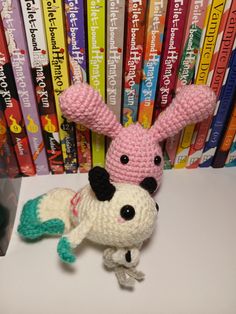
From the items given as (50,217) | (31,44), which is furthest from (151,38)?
(50,217)

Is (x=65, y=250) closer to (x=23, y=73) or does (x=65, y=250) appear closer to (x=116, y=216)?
(x=116, y=216)

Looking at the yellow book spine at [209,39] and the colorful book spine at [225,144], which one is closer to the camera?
the yellow book spine at [209,39]

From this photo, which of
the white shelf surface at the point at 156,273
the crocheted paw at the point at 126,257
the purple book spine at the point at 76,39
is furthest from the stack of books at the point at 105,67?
the crocheted paw at the point at 126,257

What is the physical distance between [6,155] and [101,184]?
242mm

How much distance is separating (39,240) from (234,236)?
0.35m

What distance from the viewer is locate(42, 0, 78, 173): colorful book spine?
526 millimetres

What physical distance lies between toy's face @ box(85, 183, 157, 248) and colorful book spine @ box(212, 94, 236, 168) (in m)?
0.25

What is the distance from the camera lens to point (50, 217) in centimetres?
63

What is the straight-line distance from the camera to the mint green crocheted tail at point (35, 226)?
2.04ft

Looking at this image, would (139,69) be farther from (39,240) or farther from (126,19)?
(39,240)

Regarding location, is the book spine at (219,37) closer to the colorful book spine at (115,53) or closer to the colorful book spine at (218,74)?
the colorful book spine at (218,74)

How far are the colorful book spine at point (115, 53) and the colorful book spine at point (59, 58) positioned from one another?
0.22 ft

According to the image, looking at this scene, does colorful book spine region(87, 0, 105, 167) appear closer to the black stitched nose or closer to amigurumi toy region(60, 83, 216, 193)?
amigurumi toy region(60, 83, 216, 193)

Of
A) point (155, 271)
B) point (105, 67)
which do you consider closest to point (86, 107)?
point (105, 67)
